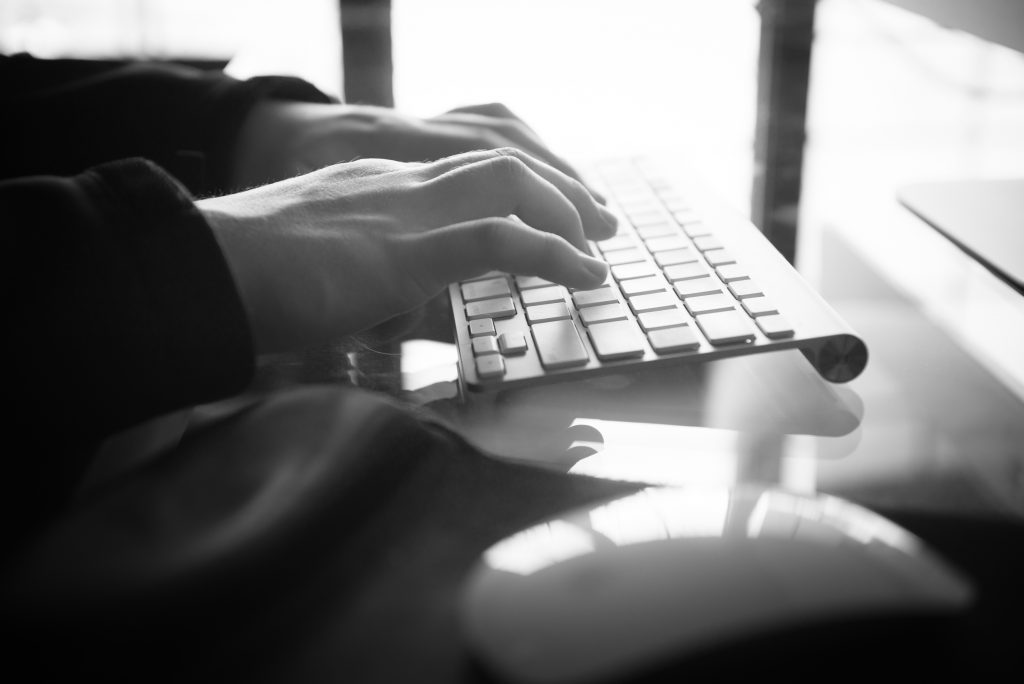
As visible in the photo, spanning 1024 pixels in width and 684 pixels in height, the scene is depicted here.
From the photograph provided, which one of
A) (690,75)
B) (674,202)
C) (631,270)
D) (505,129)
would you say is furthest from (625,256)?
(690,75)

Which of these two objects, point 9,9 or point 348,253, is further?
point 9,9

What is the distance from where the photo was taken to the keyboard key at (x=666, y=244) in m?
0.66

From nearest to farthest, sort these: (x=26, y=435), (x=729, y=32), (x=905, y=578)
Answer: (x=905, y=578) < (x=26, y=435) < (x=729, y=32)

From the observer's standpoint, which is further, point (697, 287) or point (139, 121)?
point (139, 121)

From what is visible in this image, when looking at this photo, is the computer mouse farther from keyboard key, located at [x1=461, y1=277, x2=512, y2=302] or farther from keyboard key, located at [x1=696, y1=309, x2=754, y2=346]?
keyboard key, located at [x1=461, y1=277, x2=512, y2=302]

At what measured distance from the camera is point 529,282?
24.5 inches

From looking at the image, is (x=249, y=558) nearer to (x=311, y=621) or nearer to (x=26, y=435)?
(x=311, y=621)

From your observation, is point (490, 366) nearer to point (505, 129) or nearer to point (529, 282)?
point (529, 282)

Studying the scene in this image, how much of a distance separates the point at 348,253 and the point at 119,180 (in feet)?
0.45

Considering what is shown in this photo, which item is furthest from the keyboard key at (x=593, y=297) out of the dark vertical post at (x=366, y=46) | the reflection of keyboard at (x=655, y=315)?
the dark vertical post at (x=366, y=46)

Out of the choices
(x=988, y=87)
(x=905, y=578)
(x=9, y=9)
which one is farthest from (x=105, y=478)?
(x=9, y=9)

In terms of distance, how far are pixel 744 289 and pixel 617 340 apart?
4.3 inches

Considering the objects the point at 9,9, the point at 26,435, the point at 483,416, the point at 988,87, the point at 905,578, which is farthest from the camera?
the point at 9,9

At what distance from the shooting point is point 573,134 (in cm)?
117
